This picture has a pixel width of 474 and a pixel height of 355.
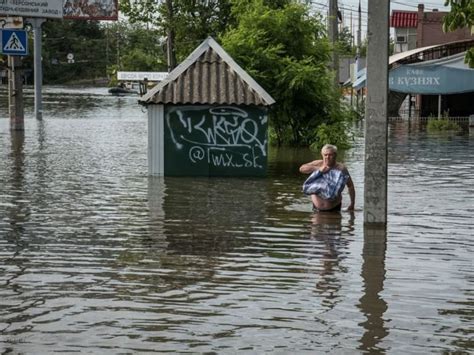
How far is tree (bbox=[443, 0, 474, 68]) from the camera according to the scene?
6.99 m

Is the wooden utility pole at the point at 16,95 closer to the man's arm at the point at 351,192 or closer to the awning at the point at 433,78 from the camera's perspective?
the awning at the point at 433,78

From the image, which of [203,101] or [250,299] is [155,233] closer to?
[250,299]

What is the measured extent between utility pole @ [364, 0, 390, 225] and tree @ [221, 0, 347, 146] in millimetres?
12678

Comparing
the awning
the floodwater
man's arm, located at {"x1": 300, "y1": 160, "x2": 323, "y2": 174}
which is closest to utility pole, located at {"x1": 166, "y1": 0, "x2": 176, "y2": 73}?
the awning

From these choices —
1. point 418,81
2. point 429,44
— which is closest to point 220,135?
point 418,81

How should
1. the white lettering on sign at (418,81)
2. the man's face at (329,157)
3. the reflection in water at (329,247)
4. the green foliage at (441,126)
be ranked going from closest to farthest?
1. the reflection in water at (329,247)
2. the man's face at (329,157)
3. the green foliage at (441,126)
4. the white lettering on sign at (418,81)

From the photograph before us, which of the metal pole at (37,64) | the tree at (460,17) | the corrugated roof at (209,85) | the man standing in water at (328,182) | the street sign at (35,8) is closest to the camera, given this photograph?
the tree at (460,17)

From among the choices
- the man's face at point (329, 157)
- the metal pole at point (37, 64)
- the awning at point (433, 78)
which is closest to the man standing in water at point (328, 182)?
the man's face at point (329, 157)

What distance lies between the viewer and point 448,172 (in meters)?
20.8

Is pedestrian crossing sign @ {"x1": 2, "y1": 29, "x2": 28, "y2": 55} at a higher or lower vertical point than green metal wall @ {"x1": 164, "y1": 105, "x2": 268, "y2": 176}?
higher

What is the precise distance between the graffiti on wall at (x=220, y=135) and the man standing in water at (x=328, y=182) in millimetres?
4901

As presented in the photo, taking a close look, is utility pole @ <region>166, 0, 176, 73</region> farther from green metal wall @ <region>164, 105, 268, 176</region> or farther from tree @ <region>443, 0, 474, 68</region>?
tree @ <region>443, 0, 474, 68</region>

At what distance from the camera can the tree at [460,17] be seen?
699 cm

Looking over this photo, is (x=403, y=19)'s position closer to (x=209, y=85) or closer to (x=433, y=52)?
(x=433, y=52)
